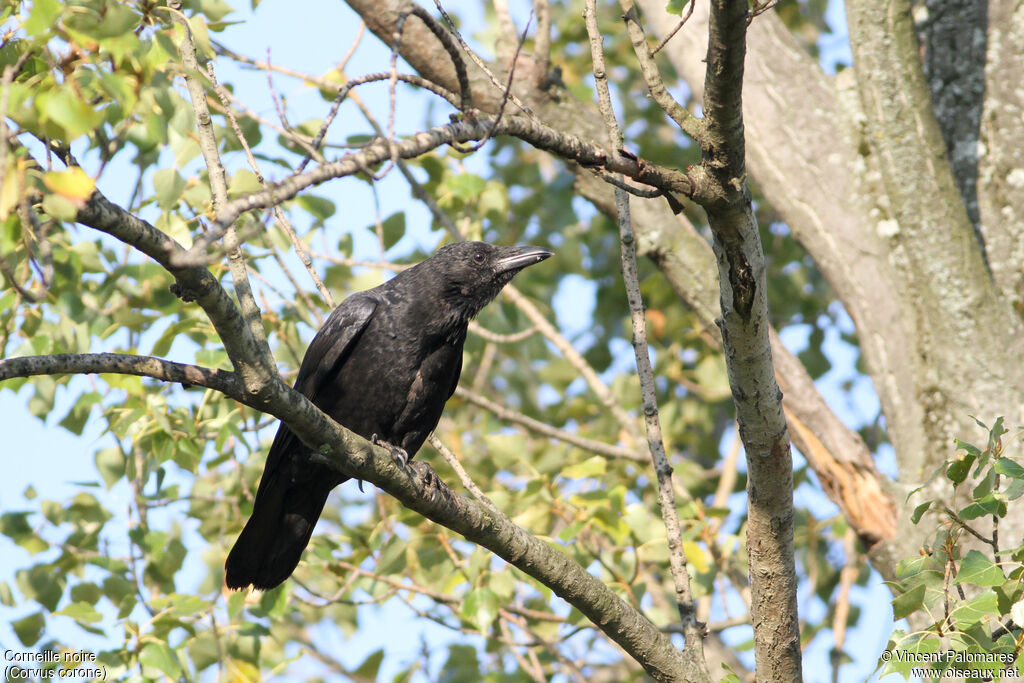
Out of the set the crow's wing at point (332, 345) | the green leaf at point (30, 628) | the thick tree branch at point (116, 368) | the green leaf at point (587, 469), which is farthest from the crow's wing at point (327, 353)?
the thick tree branch at point (116, 368)

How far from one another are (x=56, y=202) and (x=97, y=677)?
2.65 meters

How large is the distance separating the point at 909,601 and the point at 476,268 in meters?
2.64

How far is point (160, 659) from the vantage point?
3402mm

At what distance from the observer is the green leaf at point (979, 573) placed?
2135mm

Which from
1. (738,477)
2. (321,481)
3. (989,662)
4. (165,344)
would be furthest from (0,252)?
(738,477)

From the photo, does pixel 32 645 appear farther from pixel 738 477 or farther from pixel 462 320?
pixel 738 477

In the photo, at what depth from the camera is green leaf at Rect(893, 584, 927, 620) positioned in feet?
7.33

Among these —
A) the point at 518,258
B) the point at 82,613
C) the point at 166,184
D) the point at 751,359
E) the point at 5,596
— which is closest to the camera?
the point at 751,359

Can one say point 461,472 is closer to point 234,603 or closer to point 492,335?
point 234,603

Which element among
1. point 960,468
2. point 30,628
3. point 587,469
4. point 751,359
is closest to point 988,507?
point 960,468

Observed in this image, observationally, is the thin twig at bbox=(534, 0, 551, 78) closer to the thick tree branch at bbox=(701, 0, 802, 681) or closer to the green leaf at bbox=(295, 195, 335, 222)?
the green leaf at bbox=(295, 195, 335, 222)

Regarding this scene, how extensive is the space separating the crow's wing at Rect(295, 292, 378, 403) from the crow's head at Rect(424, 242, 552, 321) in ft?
1.25

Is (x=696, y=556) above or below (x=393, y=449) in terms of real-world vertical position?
below

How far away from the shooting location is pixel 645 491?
5785 millimetres
